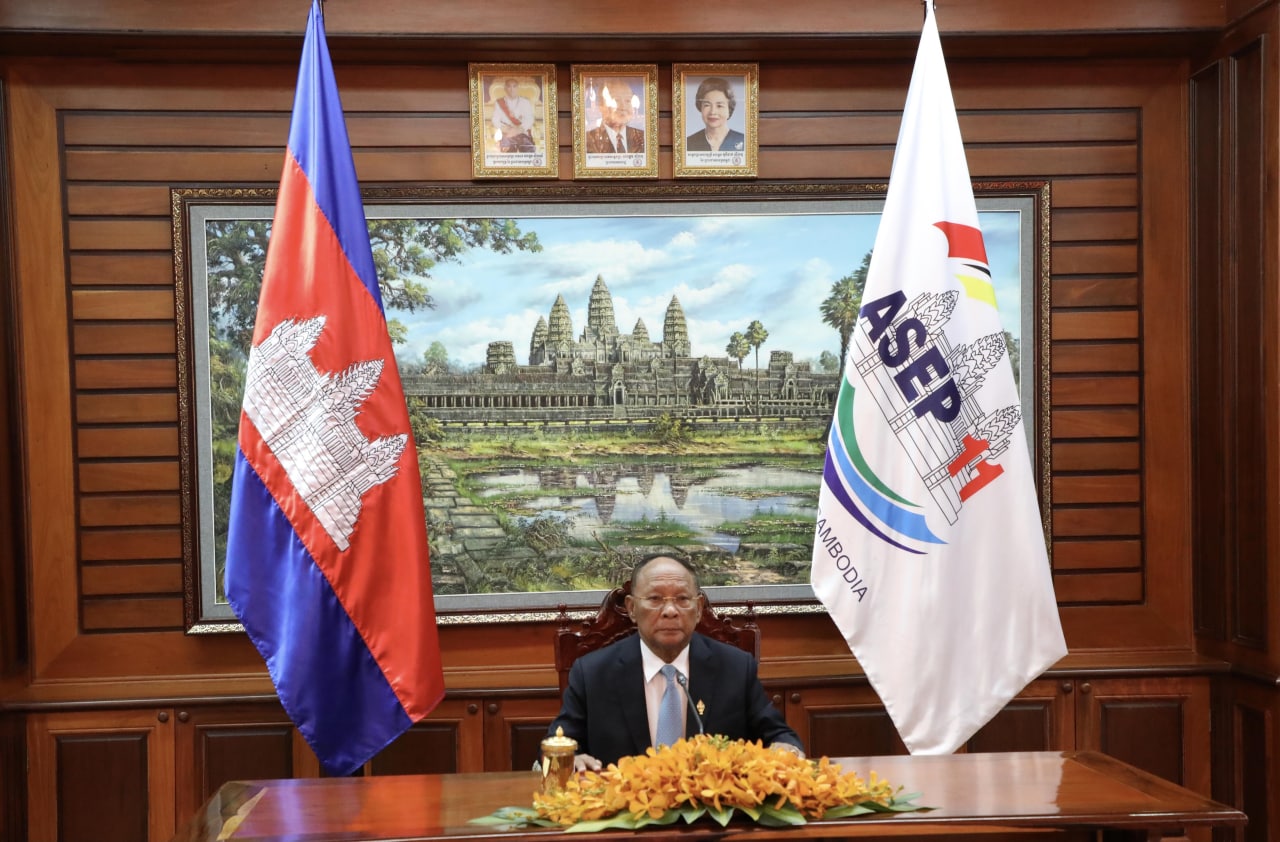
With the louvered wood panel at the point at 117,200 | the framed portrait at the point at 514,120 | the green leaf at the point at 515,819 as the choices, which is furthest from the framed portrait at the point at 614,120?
the green leaf at the point at 515,819

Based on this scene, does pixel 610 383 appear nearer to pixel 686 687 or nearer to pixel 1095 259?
pixel 686 687

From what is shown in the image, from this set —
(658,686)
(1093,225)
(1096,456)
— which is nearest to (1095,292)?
(1093,225)

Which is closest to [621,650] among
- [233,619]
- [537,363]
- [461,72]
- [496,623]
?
[496,623]

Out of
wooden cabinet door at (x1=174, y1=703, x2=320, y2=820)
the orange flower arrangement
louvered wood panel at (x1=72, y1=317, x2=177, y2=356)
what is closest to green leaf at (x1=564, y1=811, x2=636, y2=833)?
the orange flower arrangement

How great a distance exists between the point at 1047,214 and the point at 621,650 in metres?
2.39

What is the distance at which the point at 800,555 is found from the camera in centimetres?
401

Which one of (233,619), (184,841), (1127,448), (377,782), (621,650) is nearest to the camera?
(184,841)

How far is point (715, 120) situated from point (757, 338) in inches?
32.4

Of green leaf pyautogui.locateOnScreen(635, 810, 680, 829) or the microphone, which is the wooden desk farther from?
the microphone

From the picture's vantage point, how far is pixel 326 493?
325cm

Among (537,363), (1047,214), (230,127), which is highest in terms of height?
(230,127)

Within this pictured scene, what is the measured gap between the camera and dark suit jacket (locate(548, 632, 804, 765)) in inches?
111

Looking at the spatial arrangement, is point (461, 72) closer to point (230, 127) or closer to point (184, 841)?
point (230, 127)

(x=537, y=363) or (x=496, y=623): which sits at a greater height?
(x=537, y=363)
